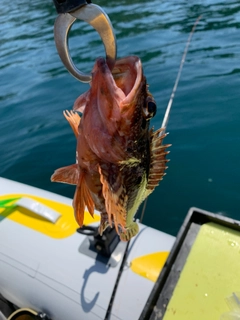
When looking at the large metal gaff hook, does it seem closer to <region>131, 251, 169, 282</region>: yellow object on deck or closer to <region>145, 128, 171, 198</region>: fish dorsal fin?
<region>145, 128, 171, 198</region>: fish dorsal fin

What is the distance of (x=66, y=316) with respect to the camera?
9.30ft

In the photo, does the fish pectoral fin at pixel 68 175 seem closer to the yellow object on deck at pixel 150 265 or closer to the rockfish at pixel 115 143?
the rockfish at pixel 115 143

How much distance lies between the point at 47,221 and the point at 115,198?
216 cm

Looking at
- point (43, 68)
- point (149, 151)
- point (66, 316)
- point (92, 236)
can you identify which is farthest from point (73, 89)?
point (149, 151)

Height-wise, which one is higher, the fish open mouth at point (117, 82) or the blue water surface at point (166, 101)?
the fish open mouth at point (117, 82)

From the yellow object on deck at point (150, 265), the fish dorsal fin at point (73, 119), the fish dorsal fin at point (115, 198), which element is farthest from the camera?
the yellow object on deck at point (150, 265)

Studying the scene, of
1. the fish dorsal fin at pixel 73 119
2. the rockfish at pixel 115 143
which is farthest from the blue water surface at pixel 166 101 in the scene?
the fish dorsal fin at pixel 73 119

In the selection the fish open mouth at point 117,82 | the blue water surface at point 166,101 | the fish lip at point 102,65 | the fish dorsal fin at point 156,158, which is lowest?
the blue water surface at point 166,101

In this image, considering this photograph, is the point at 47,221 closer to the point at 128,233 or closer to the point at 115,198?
the point at 128,233

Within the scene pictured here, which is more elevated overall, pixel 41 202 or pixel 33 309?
pixel 41 202

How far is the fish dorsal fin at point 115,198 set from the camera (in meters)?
1.53

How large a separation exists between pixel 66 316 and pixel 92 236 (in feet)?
2.38

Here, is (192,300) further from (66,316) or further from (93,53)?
(93,53)

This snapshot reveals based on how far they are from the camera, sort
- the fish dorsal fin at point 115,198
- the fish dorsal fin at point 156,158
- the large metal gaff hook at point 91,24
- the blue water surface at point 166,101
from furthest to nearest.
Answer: the blue water surface at point 166,101 → the fish dorsal fin at point 156,158 → the fish dorsal fin at point 115,198 → the large metal gaff hook at point 91,24
